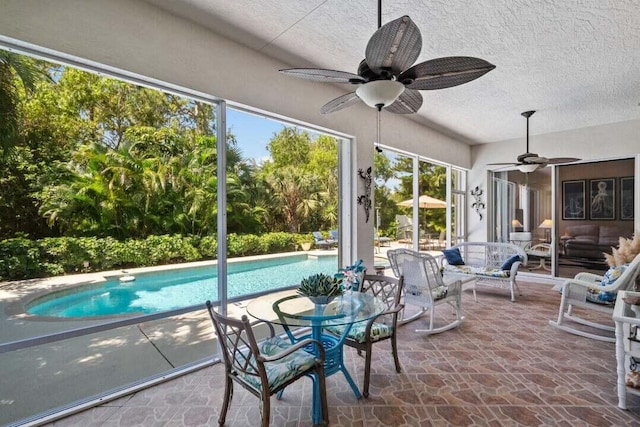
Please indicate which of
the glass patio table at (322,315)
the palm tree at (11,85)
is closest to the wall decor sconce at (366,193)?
the glass patio table at (322,315)

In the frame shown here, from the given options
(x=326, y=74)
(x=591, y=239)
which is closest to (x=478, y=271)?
(x=591, y=239)

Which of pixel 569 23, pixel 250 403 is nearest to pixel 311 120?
pixel 569 23

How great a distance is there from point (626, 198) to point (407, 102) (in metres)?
6.11

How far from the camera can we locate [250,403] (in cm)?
227

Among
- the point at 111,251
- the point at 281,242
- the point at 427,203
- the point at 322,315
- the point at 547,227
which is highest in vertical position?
the point at 427,203

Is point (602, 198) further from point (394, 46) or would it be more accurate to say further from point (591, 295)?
point (394, 46)

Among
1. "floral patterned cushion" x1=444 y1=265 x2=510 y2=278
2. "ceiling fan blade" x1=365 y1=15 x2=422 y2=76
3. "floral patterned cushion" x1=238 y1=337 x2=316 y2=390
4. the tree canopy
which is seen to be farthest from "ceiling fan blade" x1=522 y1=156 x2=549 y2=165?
"floral patterned cushion" x1=238 y1=337 x2=316 y2=390

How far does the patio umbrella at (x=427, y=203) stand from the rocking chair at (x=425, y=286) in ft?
7.49

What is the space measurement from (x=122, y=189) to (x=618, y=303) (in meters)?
6.65

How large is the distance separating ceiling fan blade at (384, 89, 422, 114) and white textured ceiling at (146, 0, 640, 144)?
2.58 ft

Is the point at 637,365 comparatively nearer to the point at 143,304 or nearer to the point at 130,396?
the point at 130,396

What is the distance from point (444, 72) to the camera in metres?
1.78

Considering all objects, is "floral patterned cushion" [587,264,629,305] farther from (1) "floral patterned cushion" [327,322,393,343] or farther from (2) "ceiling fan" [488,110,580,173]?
(1) "floral patterned cushion" [327,322,393,343]

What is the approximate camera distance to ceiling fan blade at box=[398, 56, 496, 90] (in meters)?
1.67
